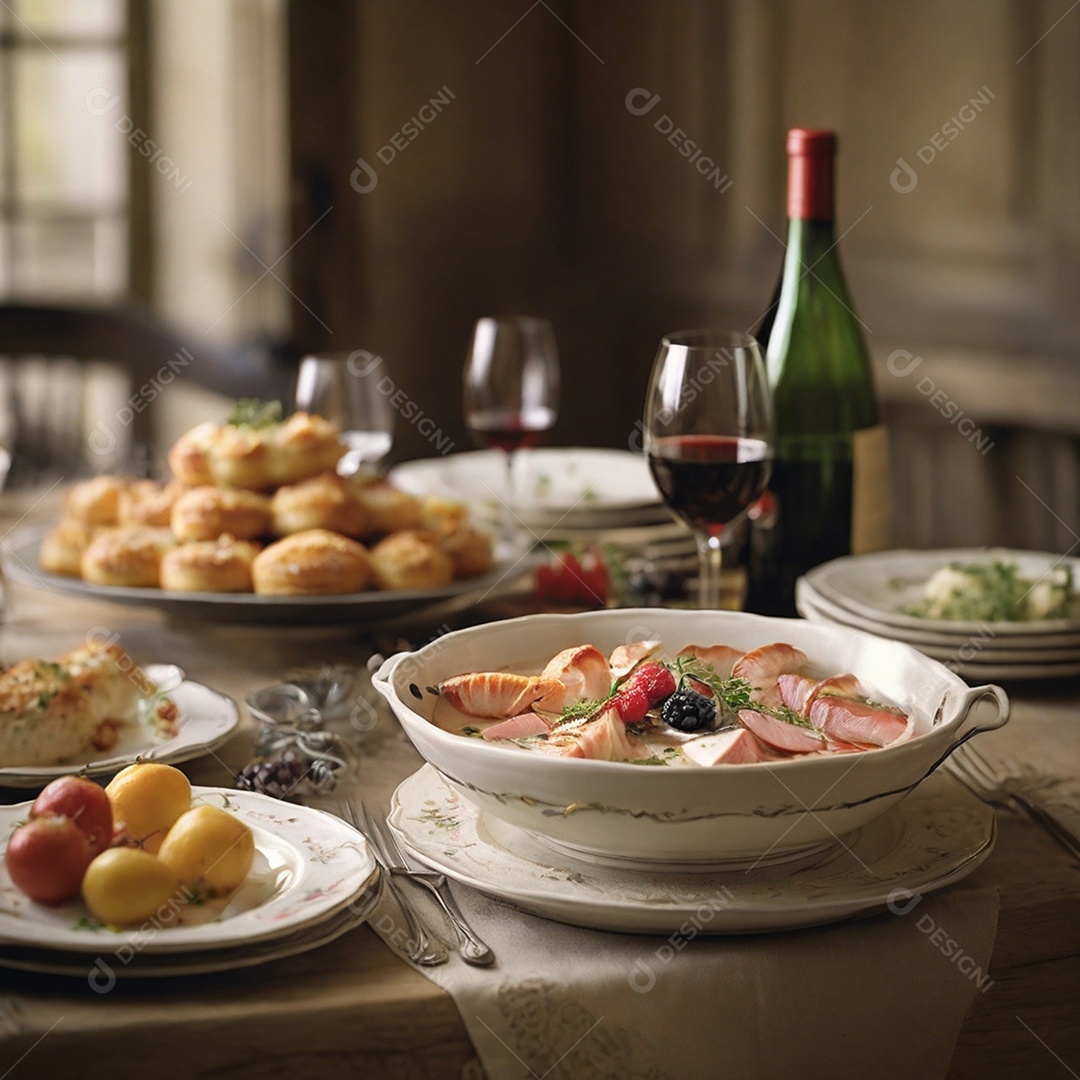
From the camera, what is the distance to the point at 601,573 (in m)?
1.44

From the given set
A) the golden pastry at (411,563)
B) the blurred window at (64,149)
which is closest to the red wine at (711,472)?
the golden pastry at (411,563)

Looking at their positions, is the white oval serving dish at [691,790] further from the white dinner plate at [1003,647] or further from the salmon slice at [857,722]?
the white dinner plate at [1003,647]

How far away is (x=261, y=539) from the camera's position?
55.8 inches

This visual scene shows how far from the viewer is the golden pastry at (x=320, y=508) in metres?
1.36

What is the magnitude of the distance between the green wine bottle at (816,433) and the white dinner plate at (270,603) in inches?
14.0

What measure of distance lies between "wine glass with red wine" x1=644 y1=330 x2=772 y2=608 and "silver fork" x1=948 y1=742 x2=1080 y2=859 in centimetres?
28

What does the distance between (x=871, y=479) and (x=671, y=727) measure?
2.49 feet

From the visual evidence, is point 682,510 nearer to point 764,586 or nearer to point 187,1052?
point 764,586

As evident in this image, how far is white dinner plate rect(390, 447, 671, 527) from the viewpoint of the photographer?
1679mm

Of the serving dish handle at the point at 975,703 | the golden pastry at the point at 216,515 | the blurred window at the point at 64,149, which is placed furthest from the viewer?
the blurred window at the point at 64,149

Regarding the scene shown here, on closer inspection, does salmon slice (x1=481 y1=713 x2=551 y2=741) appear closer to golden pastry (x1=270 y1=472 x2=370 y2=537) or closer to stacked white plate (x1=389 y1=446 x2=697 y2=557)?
golden pastry (x1=270 y1=472 x2=370 y2=537)

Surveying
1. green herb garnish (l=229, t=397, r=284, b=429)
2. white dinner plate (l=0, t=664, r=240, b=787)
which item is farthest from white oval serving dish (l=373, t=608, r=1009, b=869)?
green herb garnish (l=229, t=397, r=284, b=429)

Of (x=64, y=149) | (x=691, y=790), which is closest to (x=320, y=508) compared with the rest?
(x=691, y=790)

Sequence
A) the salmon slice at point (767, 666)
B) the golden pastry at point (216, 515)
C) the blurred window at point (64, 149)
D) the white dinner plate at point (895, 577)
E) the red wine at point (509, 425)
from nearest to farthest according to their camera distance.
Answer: the salmon slice at point (767, 666) < the white dinner plate at point (895, 577) < the golden pastry at point (216, 515) < the red wine at point (509, 425) < the blurred window at point (64, 149)
